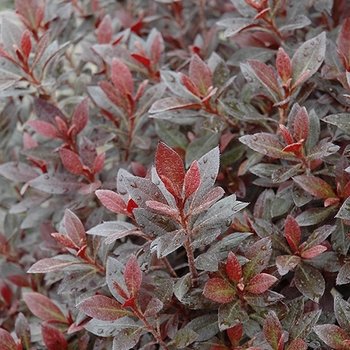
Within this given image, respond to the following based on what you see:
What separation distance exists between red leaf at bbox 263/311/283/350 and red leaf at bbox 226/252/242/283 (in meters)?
0.09

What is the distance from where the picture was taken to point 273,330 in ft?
2.84

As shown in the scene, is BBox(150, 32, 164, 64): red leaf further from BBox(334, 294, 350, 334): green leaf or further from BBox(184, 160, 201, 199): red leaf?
BBox(334, 294, 350, 334): green leaf

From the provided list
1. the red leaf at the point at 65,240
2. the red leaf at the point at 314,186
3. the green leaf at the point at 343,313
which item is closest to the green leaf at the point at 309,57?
the red leaf at the point at 314,186

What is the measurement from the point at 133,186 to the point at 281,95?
1.47ft

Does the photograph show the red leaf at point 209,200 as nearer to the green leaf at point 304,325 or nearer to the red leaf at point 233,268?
the red leaf at point 233,268

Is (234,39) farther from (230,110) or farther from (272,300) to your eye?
(272,300)

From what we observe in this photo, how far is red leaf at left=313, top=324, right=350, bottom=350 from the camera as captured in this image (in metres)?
0.85

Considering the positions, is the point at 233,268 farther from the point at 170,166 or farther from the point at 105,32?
the point at 105,32

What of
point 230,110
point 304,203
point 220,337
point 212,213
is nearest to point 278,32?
point 230,110

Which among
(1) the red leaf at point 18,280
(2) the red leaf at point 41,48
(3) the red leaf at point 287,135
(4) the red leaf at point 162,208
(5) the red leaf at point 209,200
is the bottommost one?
(1) the red leaf at point 18,280

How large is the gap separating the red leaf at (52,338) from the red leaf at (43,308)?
0.07 meters

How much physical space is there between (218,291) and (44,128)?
0.63m

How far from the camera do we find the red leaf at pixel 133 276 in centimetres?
90

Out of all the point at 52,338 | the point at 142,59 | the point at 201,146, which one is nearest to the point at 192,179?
the point at 201,146
